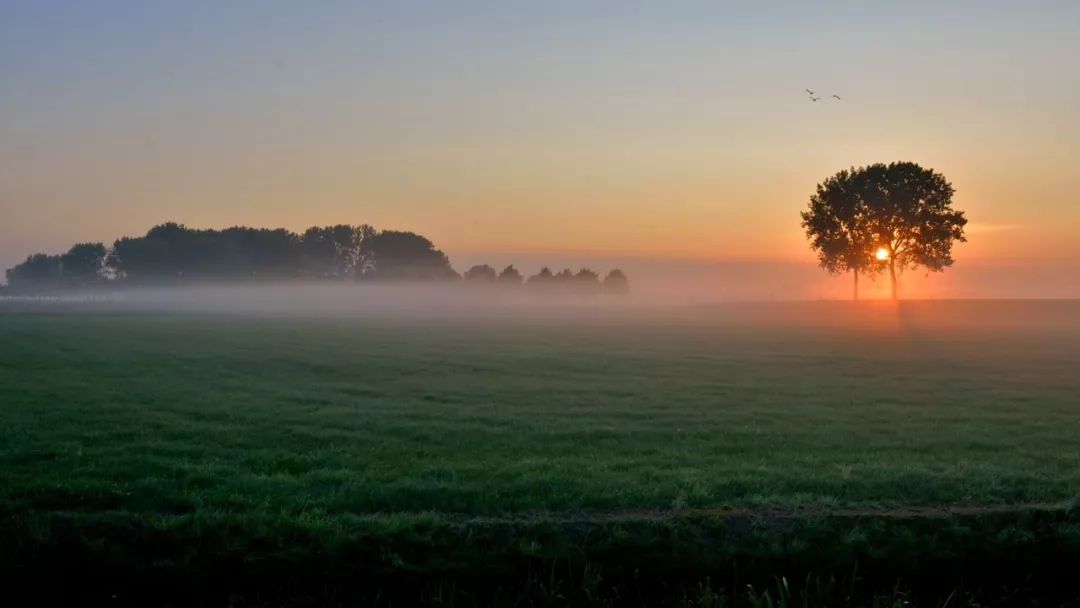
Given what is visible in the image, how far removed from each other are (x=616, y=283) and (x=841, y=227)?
95994mm

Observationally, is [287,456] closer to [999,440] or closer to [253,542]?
[253,542]

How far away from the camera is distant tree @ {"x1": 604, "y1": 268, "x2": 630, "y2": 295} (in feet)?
566

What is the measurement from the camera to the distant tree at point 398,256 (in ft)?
554

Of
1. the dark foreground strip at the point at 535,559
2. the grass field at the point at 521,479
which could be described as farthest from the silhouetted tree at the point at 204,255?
the dark foreground strip at the point at 535,559

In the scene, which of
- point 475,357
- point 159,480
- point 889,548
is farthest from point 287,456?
point 475,357

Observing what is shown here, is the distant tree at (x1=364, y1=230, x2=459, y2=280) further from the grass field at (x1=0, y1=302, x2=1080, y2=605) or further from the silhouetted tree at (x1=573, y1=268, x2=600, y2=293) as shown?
the grass field at (x1=0, y1=302, x2=1080, y2=605)

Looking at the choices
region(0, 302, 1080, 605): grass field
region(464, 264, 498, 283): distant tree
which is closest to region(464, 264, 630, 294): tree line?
region(464, 264, 498, 283): distant tree

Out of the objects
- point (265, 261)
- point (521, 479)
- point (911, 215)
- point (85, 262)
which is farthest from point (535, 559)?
point (85, 262)

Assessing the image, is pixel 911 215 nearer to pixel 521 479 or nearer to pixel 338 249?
pixel 521 479

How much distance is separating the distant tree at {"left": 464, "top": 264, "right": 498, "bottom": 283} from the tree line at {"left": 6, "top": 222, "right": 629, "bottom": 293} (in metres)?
0.19

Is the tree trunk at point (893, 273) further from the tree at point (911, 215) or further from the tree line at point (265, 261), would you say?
the tree line at point (265, 261)

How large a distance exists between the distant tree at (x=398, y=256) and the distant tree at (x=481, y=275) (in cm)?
521

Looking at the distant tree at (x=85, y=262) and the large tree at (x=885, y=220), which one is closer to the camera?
the large tree at (x=885, y=220)

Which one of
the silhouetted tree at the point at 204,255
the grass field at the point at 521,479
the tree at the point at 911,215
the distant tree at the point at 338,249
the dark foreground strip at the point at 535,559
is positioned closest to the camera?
the dark foreground strip at the point at 535,559
